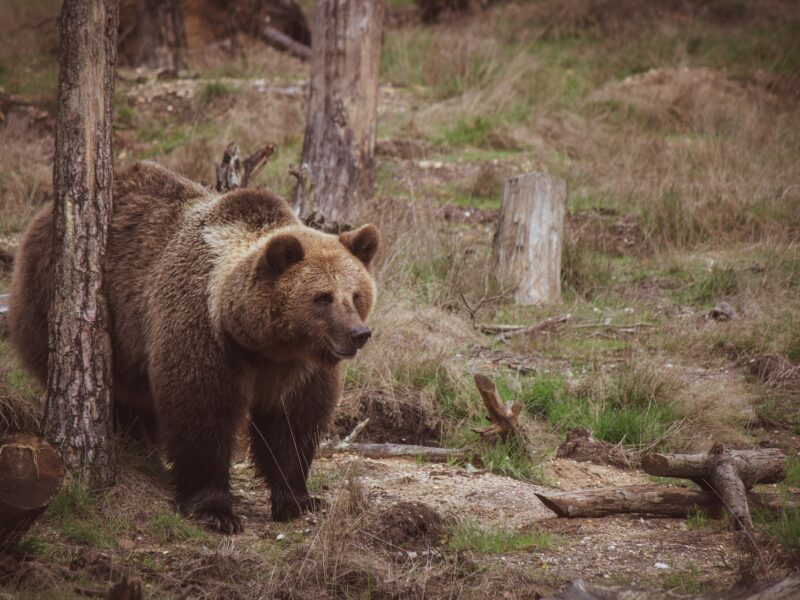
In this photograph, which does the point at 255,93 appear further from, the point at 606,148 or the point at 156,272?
the point at 156,272

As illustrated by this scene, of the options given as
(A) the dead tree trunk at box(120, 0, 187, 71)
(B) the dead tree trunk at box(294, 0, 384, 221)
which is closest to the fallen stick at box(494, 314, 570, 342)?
(B) the dead tree trunk at box(294, 0, 384, 221)

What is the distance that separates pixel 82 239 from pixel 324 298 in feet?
4.32

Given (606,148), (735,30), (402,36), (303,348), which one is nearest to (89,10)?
(303,348)

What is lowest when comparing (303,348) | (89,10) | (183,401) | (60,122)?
(183,401)

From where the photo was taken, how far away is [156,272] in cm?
519

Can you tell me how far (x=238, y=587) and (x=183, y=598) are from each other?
0.81ft

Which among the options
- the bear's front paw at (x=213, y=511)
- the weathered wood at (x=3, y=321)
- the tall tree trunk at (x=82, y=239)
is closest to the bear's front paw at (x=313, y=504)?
the bear's front paw at (x=213, y=511)

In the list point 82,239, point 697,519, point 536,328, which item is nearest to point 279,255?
point 82,239

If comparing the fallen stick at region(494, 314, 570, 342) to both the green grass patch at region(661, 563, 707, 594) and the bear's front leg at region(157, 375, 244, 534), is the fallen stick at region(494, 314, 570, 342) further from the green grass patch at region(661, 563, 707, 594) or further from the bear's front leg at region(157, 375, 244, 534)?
the green grass patch at region(661, 563, 707, 594)

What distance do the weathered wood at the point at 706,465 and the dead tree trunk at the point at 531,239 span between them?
4024mm

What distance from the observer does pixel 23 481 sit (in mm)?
3861

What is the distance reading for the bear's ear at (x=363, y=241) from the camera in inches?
194

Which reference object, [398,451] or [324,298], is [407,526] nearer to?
[324,298]

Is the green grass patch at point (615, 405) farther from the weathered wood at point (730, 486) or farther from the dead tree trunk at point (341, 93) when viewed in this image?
the dead tree trunk at point (341, 93)
